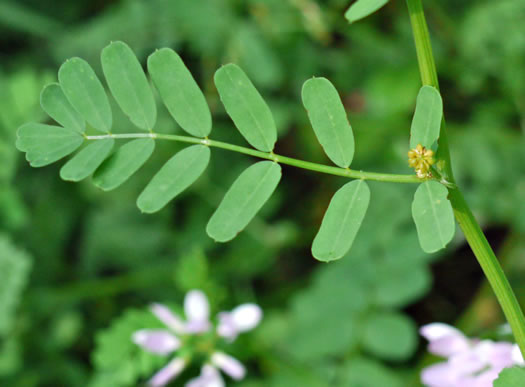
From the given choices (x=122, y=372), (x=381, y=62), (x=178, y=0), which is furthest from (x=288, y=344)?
(x=178, y=0)

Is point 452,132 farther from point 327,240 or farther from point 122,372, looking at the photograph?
point 327,240

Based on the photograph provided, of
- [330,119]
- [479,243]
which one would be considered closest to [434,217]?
[479,243]

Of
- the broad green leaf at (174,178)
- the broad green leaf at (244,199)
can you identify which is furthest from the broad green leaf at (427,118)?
the broad green leaf at (174,178)

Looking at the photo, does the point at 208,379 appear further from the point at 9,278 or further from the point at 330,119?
the point at 330,119

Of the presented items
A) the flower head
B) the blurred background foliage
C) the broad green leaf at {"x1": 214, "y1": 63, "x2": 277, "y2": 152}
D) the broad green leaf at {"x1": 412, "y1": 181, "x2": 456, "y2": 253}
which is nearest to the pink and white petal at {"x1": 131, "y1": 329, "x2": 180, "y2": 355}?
the flower head

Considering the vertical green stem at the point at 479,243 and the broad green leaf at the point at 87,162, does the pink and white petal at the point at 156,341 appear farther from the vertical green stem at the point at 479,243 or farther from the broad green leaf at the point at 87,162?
the vertical green stem at the point at 479,243

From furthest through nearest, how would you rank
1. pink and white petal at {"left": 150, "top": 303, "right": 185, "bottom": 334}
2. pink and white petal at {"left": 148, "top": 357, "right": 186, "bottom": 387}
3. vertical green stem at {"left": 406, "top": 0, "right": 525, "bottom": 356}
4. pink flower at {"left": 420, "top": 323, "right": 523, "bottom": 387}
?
pink and white petal at {"left": 150, "top": 303, "right": 185, "bottom": 334} < pink and white petal at {"left": 148, "top": 357, "right": 186, "bottom": 387} < pink flower at {"left": 420, "top": 323, "right": 523, "bottom": 387} < vertical green stem at {"left": 406, "top": 0, "right": 525, "bottom": 356}

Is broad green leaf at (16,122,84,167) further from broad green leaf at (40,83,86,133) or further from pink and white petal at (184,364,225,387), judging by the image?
pink and white petal at (184,364,225,387)
